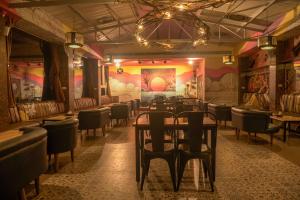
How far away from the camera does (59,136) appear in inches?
156

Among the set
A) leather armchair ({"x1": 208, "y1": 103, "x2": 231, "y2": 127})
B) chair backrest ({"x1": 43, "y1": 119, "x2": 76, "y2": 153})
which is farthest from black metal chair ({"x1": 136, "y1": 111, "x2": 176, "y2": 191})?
leather armchair ({"x1": 208, "y1": 103, "x2": 231, "y2": 127})

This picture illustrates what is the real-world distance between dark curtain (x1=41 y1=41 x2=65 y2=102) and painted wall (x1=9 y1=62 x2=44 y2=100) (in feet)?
23.7

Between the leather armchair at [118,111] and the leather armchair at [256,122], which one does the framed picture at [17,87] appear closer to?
the leather armchair at [118,111]

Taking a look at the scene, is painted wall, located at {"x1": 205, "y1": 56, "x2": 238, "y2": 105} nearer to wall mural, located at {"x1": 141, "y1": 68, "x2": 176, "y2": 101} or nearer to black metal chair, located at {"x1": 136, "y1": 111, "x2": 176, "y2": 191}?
wall mural, located at {"x1": 141, "y1": 68, "x2": 176, "y2": 101}

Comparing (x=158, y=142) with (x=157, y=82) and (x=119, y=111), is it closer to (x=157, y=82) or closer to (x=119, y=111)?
(x=119, y=111)

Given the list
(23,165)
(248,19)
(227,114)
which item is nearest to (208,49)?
(248,19)

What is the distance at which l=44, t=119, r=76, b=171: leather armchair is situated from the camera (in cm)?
390

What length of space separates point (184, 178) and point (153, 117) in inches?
46.5

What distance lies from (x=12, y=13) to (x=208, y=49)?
31.3ft

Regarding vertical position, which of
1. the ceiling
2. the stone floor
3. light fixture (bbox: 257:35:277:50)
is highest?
the ceiling

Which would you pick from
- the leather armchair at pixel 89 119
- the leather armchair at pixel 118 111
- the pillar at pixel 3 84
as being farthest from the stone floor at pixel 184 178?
the leather armchair at pixel 118 111

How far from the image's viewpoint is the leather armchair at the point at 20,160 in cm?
208

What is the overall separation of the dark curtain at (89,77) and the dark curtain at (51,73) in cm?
357

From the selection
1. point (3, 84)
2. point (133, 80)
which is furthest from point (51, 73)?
point (133, 80)
